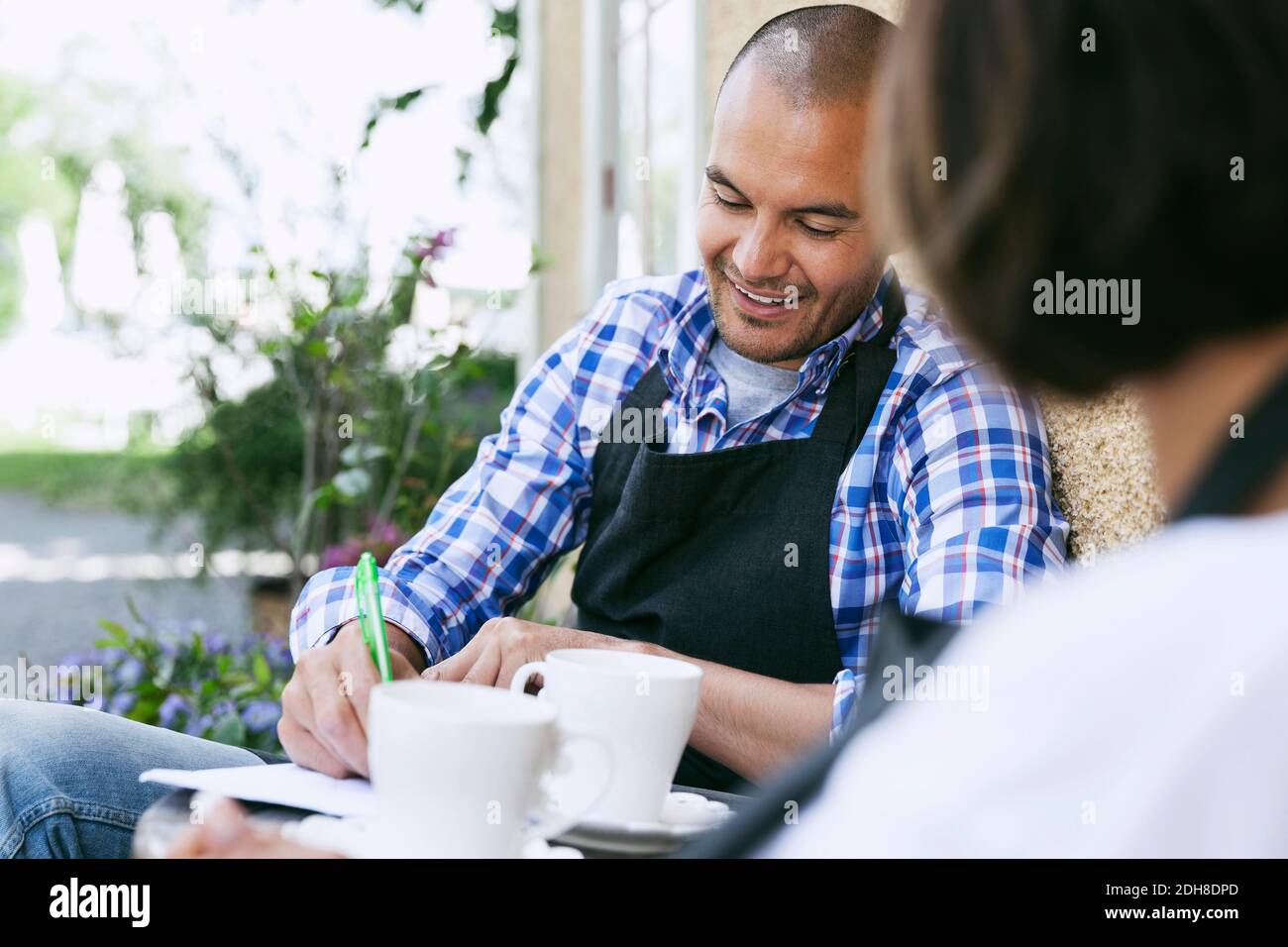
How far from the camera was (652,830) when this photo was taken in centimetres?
105

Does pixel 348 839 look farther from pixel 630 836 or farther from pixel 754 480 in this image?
pixel 754 480

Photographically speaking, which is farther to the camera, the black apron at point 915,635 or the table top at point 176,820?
the table top at point 176,820

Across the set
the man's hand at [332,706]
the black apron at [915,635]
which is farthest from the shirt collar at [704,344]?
the black apron at [915,635]

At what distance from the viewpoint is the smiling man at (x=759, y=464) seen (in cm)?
162

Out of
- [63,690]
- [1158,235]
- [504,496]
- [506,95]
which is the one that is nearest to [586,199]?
[506,95]

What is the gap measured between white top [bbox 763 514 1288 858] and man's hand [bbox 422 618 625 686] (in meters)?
0.84

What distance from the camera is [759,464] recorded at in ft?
5.87

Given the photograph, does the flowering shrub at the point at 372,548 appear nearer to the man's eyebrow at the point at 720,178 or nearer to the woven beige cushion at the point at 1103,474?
the man's eyebrow at the point at 720,178

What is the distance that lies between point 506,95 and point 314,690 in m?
4.71

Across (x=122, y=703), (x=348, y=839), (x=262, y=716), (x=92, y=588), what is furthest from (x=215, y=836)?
(x=92, y=588)

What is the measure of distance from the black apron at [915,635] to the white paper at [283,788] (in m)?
0.40

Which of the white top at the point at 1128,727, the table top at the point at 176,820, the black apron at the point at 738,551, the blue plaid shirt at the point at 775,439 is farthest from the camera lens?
the black apron at the point at 738,551

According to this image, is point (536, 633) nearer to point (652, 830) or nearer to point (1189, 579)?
point (652, 830)

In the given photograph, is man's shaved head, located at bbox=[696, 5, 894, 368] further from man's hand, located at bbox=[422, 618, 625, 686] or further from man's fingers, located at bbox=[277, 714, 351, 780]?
man's fingers, located at bbox=[277, 714, 351, 780]
